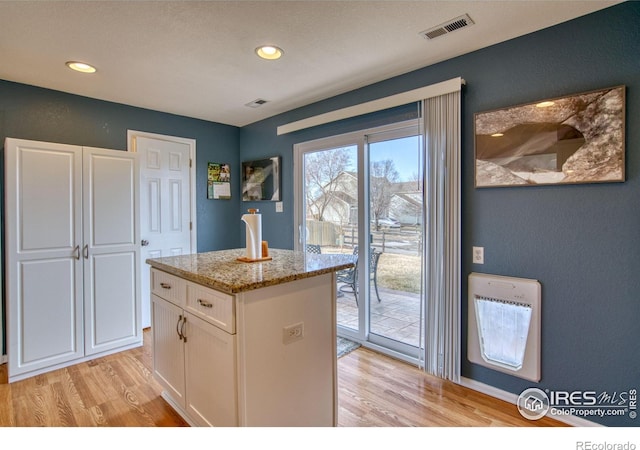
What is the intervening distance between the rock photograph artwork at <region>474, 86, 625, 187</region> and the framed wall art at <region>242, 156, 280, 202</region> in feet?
7.47

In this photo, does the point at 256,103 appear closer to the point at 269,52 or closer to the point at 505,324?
the point at 269,52

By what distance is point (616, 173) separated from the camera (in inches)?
71.1

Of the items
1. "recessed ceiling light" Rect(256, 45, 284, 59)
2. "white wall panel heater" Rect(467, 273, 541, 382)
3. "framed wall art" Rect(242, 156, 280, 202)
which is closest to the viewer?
"white wall panel heater" Rect(467, 273, 541, 382)

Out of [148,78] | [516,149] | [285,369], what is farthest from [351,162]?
[285,369]

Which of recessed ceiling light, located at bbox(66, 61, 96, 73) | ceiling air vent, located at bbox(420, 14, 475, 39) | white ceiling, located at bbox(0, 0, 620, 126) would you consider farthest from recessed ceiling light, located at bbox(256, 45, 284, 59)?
recessed ceiling light, located at bbox(66, 61, 96, 73)

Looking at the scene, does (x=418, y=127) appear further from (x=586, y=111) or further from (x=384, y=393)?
(x=384, y=393)

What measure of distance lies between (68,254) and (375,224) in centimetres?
262

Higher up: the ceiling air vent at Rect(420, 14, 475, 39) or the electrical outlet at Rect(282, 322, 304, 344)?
the ceiling air vent at Rect(420, 14, 475, 39)

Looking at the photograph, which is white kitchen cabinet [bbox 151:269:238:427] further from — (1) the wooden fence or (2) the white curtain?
(1) the wooden fence

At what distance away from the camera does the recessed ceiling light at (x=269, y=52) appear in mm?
2281

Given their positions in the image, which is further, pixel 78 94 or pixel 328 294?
pixel 78 94

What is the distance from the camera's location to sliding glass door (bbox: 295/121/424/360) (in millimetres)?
2814

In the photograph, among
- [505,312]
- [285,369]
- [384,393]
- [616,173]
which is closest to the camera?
[285,369]
